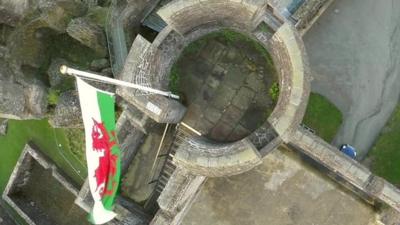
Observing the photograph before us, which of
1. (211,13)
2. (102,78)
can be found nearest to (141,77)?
(102,78)

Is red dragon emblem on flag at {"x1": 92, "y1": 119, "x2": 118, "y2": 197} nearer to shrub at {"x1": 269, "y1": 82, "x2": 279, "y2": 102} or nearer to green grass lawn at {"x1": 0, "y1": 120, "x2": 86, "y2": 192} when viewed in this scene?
shrub at {"x1": 269, "y1": 82, "x2": 279, "y2": 102}

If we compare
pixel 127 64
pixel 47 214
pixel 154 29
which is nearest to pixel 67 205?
pixel 47 214

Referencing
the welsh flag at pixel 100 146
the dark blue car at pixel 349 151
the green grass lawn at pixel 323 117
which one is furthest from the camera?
the green grass lawn at pixel 323 117

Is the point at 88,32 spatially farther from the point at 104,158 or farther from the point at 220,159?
the point at 220,159

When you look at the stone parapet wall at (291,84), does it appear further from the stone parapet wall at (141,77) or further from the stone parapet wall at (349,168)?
the stone parapet wall at (141,77)

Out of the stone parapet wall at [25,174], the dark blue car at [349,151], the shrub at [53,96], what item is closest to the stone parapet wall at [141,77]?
the shrub at [53,96]
